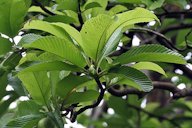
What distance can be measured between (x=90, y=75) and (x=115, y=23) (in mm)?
127

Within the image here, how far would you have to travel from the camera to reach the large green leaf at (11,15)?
3.70ft

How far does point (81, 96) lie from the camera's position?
1.14 meters

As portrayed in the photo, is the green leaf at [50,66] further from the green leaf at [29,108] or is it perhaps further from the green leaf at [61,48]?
the green leaf at [29,108]

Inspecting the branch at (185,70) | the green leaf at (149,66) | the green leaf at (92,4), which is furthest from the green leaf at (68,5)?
the branch at (185,70)

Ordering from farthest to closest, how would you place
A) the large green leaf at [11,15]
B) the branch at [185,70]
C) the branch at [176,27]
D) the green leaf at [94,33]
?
the branch at [176,27], the branch at [185,70], the large green leaf at [11,15], the green leaf at [94,33]

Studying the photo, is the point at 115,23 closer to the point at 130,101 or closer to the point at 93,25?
the point at 93,25

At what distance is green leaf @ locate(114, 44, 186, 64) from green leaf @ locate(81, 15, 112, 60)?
60mm

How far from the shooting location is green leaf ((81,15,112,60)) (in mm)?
912

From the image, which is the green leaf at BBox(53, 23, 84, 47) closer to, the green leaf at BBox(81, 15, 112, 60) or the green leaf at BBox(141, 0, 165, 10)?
the green leaf at BBox(81, 15, 112, 60)

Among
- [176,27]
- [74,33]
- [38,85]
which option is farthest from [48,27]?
[176,27]

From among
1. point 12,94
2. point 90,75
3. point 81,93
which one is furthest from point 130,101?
point 90,75

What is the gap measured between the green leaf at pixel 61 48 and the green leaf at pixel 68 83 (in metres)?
0.11

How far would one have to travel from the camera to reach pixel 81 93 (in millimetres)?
1136

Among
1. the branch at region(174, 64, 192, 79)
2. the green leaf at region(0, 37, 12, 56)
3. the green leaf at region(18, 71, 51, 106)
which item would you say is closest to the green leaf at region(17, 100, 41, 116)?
the green leaf at region(18, 71, 51, 106)
